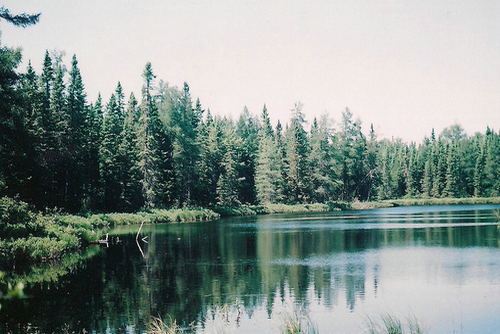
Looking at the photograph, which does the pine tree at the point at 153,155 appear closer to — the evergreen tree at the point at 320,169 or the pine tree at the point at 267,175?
the pine tree at the point at 267,175

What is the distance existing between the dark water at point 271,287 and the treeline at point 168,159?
43.5 feet

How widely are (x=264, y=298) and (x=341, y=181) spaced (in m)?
86.1

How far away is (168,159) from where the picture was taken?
80.3 m

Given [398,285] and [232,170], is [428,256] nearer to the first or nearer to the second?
[398,285]

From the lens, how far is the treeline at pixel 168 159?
51.5 m

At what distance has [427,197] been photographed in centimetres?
12975

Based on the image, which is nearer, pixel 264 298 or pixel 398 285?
pixel 264 298

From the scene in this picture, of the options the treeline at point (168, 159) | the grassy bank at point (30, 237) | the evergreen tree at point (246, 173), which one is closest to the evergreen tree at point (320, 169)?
the treeline at point (168, 159)

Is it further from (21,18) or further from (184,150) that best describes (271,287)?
(184,150)

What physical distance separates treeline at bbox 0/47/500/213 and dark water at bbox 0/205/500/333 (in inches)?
522

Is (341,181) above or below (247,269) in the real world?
above

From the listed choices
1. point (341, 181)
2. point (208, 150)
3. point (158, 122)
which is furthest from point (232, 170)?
point (341, 181)

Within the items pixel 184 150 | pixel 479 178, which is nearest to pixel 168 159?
pixel 184 150

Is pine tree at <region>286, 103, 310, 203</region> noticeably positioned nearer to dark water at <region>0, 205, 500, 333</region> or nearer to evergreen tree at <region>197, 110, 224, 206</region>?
evergreen tree at <region>197, 110, 224, 206</region>
